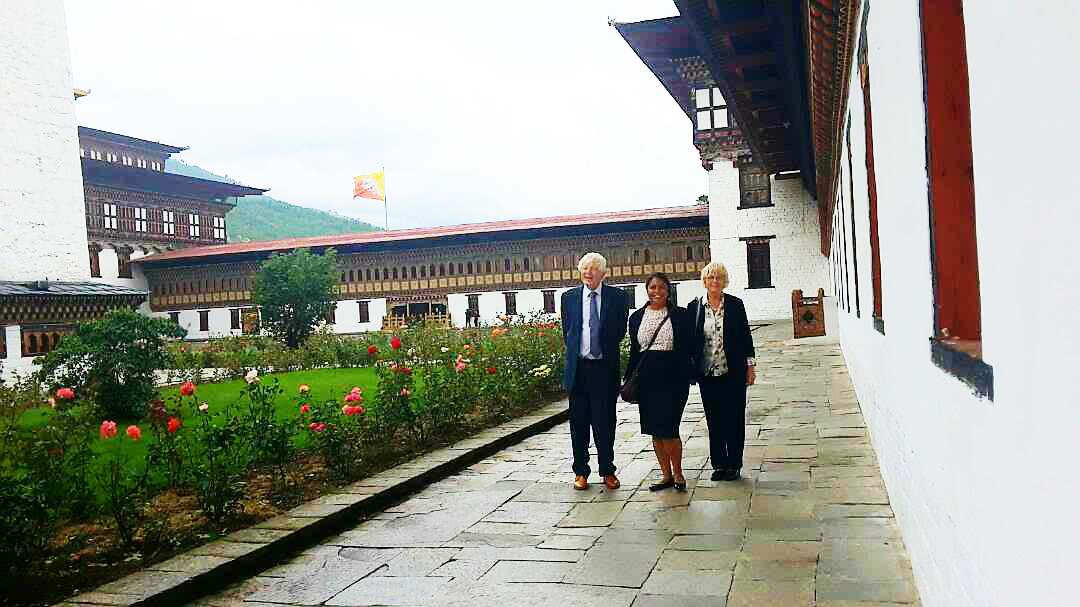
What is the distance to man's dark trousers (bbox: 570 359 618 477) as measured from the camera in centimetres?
608

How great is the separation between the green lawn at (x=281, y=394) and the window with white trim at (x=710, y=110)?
17726mm

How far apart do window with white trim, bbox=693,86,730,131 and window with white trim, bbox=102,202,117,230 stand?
28.2 m

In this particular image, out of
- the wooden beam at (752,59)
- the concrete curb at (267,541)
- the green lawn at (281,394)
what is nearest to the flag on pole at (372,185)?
the green lawn at (281,394)

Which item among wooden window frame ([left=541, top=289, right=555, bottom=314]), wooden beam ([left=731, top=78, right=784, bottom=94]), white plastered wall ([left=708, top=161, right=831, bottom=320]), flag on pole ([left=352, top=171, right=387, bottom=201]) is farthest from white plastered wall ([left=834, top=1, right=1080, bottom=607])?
flag on pole ([left=352, top=171, right=387, bottom=201])

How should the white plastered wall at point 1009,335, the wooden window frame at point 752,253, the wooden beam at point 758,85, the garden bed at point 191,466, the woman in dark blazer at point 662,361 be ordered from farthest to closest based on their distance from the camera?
the wooden window frame at point 752,253, the wooden beam at point 758,85, the woman in dark blazer at point 662,361, the garden bed at point 191,466, the white plastered wall at point 1009,335

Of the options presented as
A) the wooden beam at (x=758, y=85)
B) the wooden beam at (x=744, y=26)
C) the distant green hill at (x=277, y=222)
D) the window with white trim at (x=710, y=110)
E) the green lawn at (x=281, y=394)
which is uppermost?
the distant green hill at (x=277, y=222)

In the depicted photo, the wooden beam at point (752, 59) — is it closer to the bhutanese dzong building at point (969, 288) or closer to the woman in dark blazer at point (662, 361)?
the bhutanese dzong building at point (969, 288)

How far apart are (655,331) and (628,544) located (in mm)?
1554

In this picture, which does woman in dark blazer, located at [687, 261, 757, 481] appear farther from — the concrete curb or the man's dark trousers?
the concrete curb

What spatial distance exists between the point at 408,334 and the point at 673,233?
1922 cm

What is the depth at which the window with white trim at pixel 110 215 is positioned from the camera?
42.5 m

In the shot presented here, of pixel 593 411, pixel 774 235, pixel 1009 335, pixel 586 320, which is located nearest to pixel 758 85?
pixel 586 320

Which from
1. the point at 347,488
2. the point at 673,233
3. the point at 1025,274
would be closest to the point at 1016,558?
the point at 1025,274

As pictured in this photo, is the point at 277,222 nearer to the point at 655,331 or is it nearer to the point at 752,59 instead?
the point at 752,59
